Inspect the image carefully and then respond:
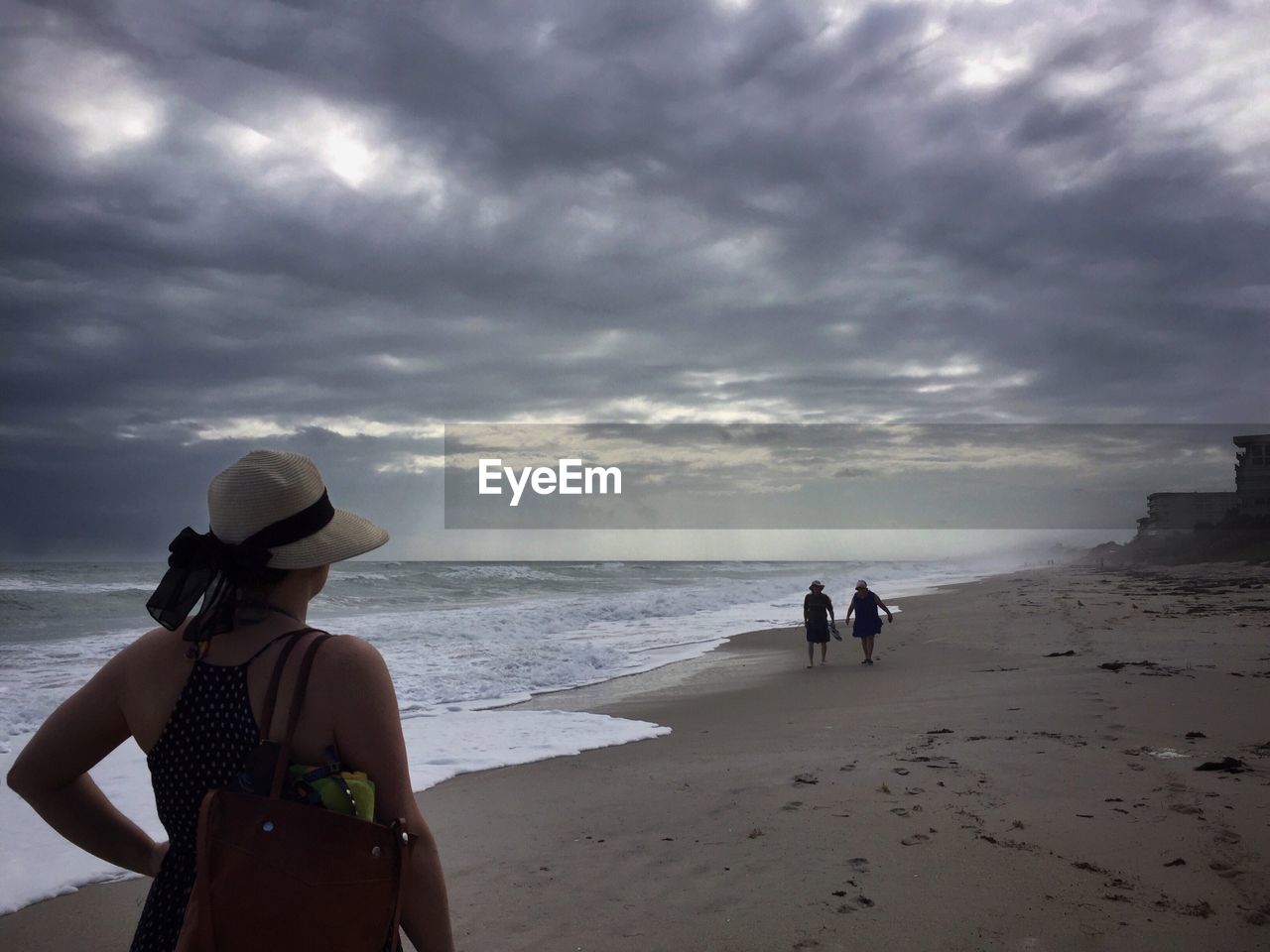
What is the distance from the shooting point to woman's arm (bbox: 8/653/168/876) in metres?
1.78

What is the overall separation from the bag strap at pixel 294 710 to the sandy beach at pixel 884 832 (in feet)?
9.12

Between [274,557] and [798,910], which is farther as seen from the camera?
[798,910]

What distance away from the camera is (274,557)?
5.93 ft

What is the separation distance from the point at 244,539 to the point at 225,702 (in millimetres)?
327

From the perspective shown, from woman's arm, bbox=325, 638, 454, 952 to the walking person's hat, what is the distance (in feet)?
0.86

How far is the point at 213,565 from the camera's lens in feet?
5.98

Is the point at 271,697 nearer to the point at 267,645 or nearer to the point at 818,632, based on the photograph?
the point at 267,645

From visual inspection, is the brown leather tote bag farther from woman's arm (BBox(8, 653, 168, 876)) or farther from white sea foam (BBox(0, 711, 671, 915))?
white sea foam (BBox(0, 711, 671, 915))

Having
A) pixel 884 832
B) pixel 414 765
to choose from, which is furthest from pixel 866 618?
pixel 884 832

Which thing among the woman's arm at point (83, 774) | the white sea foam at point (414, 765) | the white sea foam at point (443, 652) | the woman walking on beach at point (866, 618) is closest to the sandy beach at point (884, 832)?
the white sea foam at point (414, 765)

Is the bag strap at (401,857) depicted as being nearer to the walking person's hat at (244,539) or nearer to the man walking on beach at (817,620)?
the walking person's hat at (244,539)

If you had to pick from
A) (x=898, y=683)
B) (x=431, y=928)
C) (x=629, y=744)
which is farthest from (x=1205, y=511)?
(x=431, y=928)

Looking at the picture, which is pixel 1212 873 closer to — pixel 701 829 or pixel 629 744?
pixel 701 829

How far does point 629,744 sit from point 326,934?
712 centimetres
